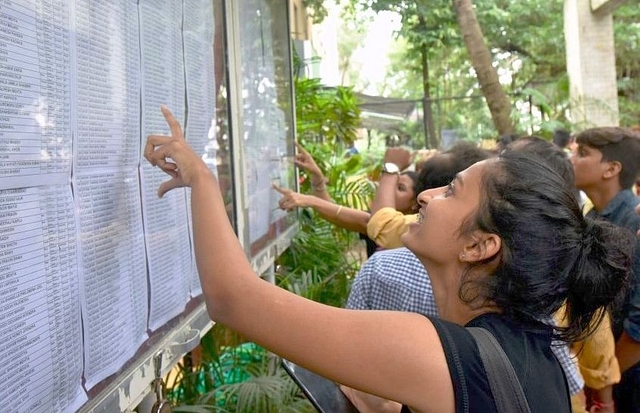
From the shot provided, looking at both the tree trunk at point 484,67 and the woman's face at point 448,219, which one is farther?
the tree trunk at point 484,67

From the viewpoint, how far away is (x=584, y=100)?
1059 cm

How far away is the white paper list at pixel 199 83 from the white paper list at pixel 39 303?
0.78 meters

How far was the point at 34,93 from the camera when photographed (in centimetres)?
114

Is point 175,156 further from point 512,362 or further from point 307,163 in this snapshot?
point 307,163

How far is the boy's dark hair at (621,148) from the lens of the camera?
3115 millimetres

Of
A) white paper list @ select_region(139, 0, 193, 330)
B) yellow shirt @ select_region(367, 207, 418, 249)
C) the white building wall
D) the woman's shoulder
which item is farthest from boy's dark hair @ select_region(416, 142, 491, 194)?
the white building wall

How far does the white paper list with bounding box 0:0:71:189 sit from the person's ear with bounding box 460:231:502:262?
77 cm

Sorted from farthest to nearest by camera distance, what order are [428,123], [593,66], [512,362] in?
[428,123]
[593,66]
[512,362]

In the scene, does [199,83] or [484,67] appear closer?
[199,83]

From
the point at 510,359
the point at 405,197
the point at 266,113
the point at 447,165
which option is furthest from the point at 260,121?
the point at 510,359

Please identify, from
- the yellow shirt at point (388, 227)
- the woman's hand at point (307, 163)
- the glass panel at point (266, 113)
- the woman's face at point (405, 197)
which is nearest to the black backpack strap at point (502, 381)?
the yellow shirt at point (388, 227)

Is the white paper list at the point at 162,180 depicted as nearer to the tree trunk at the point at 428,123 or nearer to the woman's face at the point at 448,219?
the woman's face at the point at 448,219

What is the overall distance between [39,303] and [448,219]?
79 cm

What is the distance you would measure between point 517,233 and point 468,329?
0.70 feet
